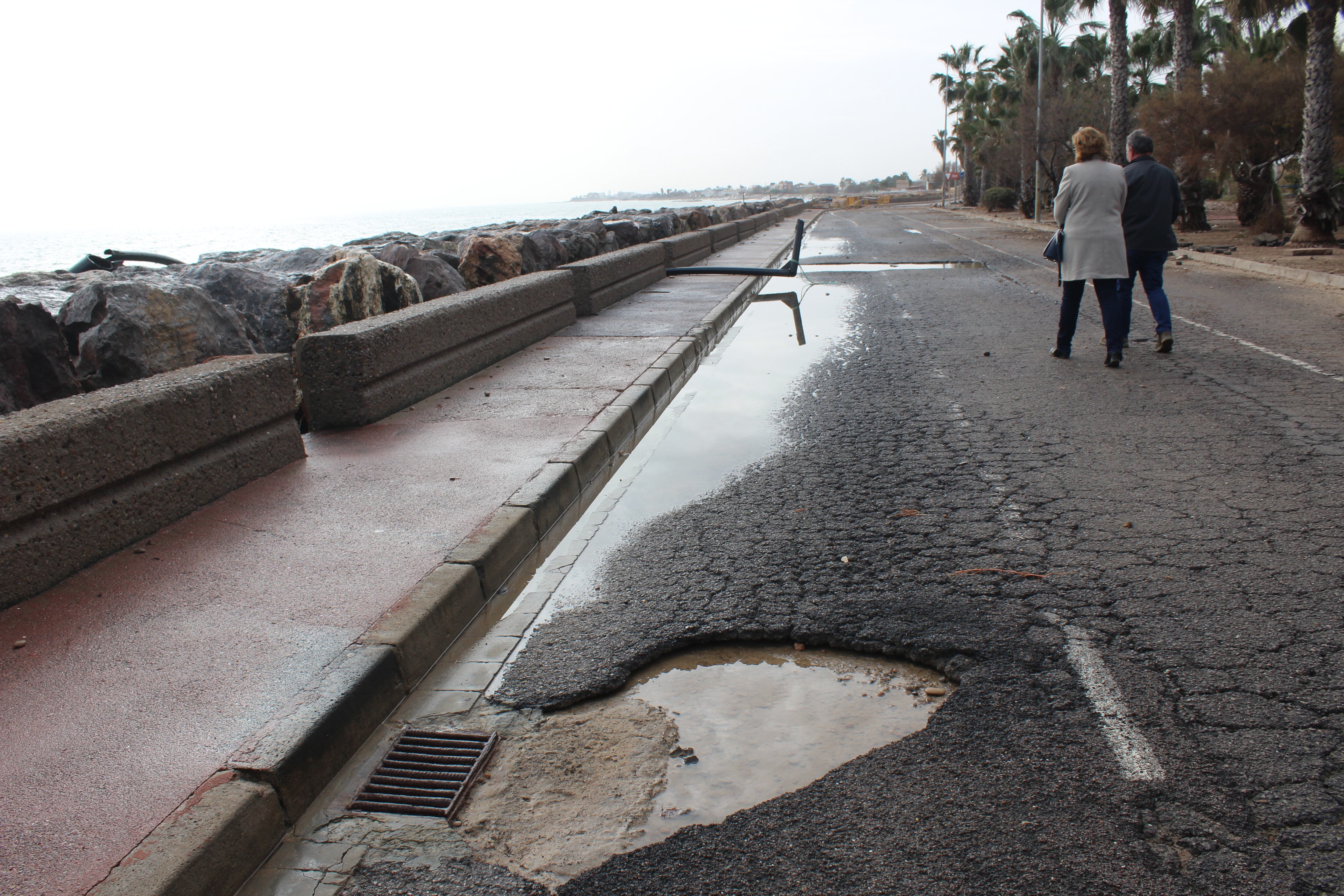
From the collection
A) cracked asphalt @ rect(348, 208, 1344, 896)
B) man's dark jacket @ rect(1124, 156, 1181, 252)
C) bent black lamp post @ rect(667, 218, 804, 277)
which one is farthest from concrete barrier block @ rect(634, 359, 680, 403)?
bent black lamp post @ rect(667, 218, 804, 277)

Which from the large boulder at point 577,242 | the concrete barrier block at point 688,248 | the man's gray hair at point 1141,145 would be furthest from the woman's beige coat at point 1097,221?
the concrete barrier block at point 688,248

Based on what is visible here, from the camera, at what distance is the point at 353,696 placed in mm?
2881

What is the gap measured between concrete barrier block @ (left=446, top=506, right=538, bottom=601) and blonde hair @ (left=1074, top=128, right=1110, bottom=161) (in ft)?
19.9

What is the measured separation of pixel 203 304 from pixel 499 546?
3.82 m

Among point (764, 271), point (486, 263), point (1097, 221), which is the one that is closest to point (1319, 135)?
point (764, 271)

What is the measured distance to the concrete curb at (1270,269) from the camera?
514 inches

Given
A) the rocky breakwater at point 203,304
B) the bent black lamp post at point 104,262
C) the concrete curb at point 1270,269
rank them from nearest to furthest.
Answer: the rocky breakwater at point 203,304 < the bent black lamp post at point 104,262 < the concrete curb at point 1270,269

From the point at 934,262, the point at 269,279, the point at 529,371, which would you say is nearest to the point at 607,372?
the point at 529,371

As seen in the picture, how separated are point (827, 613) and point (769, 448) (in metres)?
2.51

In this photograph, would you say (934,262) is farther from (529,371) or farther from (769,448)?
(769,448)

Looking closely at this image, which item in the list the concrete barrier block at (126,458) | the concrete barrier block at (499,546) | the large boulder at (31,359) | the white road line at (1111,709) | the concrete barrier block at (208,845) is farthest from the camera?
the large boulder at (31,359)

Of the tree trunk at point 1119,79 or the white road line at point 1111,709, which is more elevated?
the tree trunk at point 1119,79

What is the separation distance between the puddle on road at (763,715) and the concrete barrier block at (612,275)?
334 inches

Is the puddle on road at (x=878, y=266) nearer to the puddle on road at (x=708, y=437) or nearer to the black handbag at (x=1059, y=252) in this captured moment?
the puddle on road at (x=708, y=437)
